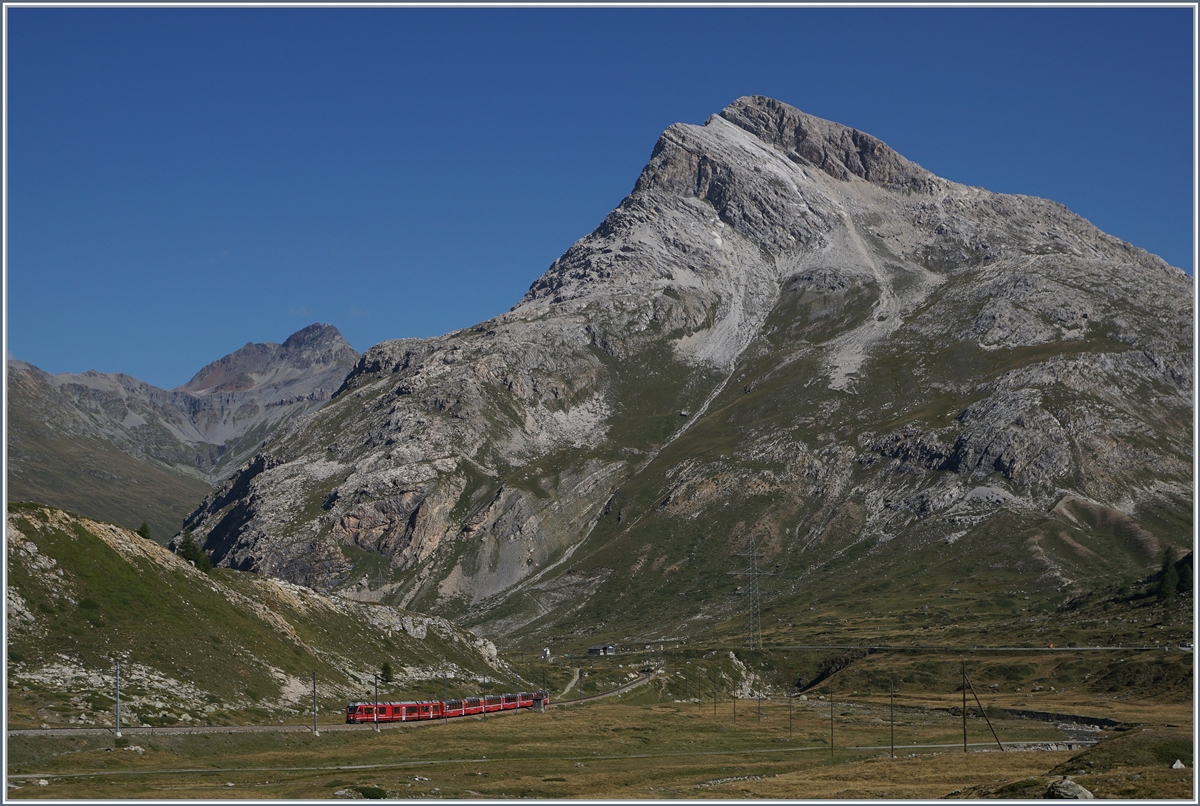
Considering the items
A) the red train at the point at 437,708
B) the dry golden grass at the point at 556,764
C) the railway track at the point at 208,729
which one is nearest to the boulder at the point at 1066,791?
the dry golden grass at the point at 556,764

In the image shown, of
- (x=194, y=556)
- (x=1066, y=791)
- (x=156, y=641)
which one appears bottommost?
(x=1066, y=791)

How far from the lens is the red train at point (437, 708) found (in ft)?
427

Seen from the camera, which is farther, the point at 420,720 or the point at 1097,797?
the point at 420,720

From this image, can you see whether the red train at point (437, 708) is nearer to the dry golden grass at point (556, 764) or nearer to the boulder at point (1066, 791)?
the dry golden grass at point (556, 764)

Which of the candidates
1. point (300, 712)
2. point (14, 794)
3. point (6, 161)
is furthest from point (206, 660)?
point (6, 161)

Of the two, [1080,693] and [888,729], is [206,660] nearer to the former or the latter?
[888,729]

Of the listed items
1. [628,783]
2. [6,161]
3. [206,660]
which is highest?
[6,161]

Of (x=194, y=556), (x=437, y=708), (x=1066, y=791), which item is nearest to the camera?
(x=1066, y=791)

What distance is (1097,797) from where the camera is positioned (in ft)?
229

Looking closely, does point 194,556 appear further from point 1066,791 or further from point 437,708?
point 1066,791

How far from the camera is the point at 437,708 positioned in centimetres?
14400

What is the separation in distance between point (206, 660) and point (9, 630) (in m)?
21.6

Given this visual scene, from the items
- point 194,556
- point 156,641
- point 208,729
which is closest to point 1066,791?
point 208,729

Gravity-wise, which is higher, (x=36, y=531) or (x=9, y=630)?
(x=36, y=531)
